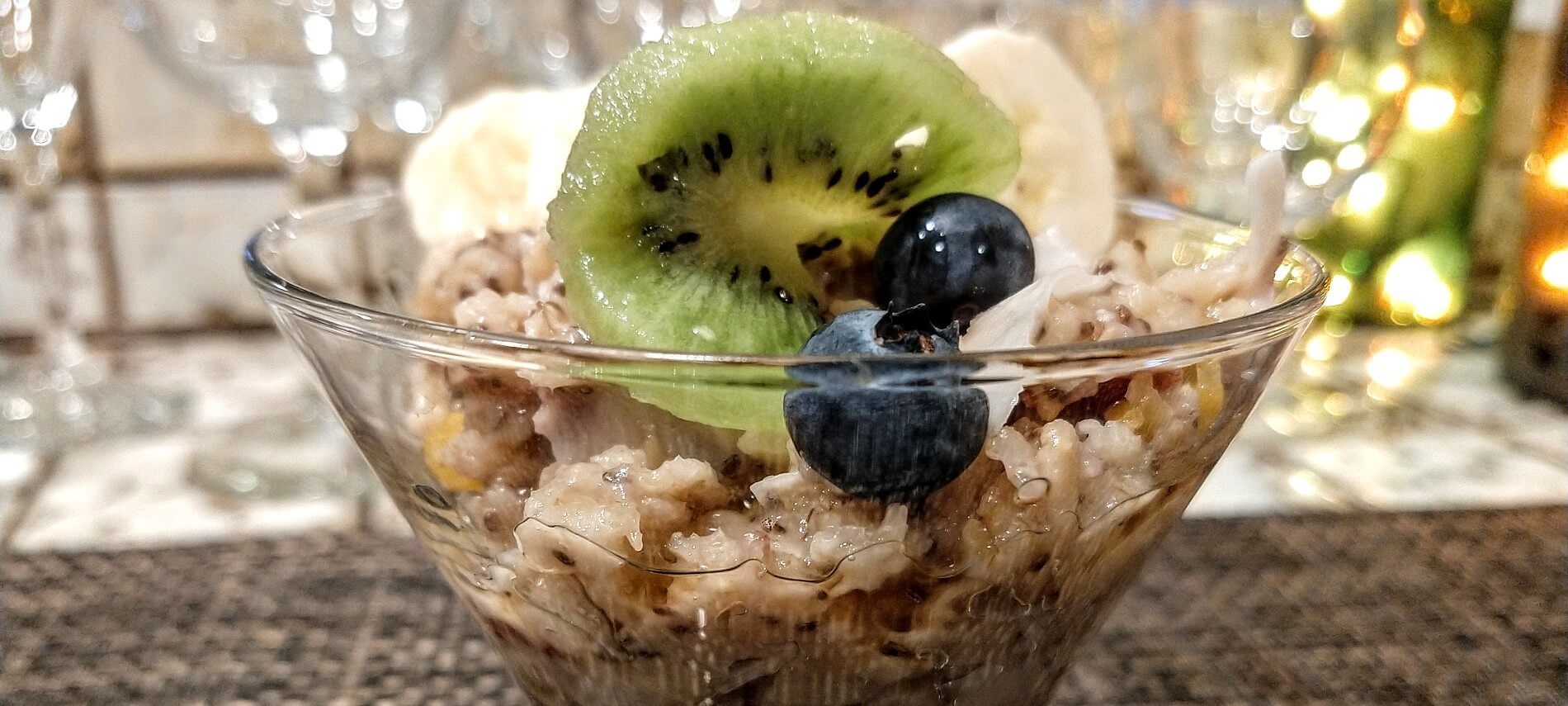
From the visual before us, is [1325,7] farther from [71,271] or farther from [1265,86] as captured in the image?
[71,271]

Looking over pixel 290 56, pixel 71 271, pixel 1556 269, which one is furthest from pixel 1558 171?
pixel 71 271

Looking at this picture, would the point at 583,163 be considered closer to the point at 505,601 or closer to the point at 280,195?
the point at 505,601

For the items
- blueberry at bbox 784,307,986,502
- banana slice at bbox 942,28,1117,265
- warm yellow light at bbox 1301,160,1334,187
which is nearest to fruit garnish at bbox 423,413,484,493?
blueberry at bbox 784,307,986,502

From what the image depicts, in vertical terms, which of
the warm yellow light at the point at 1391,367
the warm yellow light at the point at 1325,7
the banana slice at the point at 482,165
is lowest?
the warm yellow light at the point at 1391,367

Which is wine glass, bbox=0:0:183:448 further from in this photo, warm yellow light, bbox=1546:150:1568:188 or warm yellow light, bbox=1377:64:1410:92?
warm yellow light, bbox=1546:150:1568:188

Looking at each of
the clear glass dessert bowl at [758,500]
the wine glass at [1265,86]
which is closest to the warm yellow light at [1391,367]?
the wine glass at [1265,86]

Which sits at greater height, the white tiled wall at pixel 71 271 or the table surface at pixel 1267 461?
the white tiled wall at pixel 71 271

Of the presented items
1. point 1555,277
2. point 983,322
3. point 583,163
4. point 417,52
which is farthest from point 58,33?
point 1555,277

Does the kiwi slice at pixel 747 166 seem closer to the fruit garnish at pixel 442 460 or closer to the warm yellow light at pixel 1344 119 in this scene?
the fruit garnish at pixel 442 460
